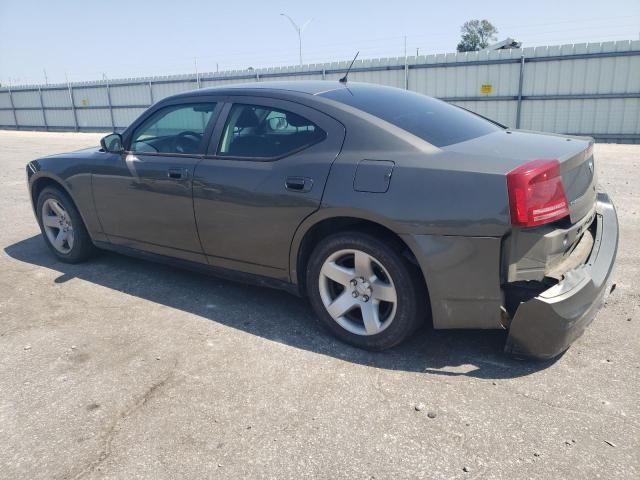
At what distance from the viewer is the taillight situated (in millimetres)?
2553

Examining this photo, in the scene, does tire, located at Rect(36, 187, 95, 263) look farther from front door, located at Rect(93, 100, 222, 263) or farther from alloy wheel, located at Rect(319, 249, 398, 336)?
alloy wheel, located at Rect(319, 249, 398, 336)

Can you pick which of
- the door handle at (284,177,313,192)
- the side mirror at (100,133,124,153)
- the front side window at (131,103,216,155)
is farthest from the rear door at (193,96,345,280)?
the side mirror at (100,133,124,153)

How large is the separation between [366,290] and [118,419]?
1.52 metres

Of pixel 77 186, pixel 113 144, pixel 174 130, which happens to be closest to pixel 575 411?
pixel 174 130

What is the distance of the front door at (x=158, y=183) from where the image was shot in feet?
12.6

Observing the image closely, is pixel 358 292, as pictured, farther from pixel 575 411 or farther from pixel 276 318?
pixel 575 411

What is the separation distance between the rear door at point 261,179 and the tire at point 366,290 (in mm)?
289

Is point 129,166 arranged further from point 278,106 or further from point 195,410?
point 195,410

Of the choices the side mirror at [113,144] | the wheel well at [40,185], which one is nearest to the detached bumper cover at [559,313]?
the side mirror at [113,144]

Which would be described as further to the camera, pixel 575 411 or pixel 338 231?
pixel 338 231

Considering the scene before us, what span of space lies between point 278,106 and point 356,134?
0.68m

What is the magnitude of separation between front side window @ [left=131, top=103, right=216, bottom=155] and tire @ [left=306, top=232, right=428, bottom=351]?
1396 millimetres

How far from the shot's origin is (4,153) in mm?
15859

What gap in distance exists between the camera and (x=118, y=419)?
8.53 feet
